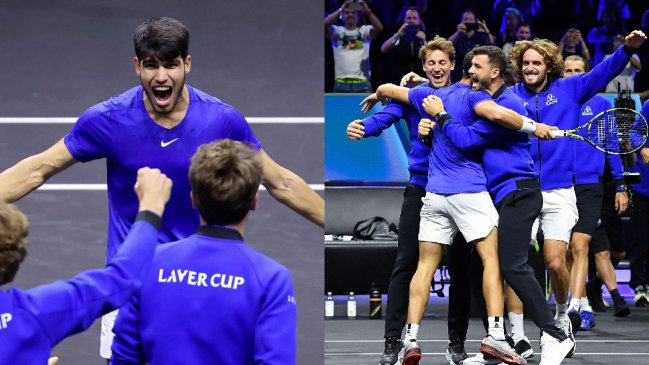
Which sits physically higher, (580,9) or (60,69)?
(580,9)

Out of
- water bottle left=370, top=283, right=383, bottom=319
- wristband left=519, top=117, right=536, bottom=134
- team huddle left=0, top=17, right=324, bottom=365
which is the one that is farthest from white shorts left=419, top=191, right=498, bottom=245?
team huddle left=0, top=17, right=324, bottom=365

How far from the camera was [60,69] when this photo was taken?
24.4 feet

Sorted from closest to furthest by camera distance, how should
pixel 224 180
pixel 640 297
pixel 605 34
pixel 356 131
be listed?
pixel 224 180 < pixel 356 131 < pixel 640 297 < pixel 605 34

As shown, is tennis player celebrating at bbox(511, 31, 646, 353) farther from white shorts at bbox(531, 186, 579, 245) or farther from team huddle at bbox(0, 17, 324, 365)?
team huddle at bbox(0, 17, 324, 365)

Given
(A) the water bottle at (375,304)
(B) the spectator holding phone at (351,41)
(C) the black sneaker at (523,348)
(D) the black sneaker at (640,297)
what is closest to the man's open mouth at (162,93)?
(C) the black sneaker at (523,348)

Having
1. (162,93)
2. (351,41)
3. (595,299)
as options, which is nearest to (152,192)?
(162,93)

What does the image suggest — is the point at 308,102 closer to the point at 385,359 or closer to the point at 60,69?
the point at 60,69

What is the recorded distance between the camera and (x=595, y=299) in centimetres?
804

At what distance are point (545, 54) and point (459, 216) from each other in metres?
1.25

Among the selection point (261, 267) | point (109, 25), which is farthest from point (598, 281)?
point (261, 267)

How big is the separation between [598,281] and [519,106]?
3215 mm

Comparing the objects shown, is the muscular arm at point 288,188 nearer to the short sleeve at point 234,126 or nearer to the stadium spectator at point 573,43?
the short sleeve at point 234,126

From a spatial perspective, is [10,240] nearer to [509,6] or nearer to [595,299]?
[595,299]

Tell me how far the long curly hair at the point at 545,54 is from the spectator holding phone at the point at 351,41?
154 inches
